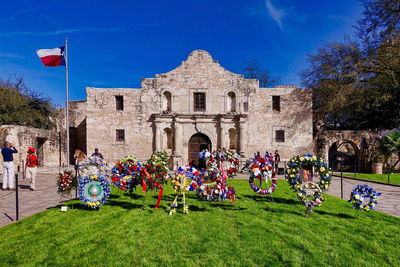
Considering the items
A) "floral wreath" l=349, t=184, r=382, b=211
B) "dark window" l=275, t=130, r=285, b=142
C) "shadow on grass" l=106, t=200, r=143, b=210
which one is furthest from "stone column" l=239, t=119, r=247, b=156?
"shadow on grass" l=106, t=200, r=143, b=210

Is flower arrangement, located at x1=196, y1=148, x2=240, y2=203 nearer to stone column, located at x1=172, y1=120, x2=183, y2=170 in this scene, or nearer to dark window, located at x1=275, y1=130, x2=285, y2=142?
stone column, located at x1=172, y1=120, x2=183, y2=170

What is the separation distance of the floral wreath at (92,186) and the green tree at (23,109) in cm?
1880

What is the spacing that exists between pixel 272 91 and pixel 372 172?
35.5 ft

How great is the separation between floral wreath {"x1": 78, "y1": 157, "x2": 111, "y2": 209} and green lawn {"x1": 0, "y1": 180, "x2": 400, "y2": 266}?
40 centimetres

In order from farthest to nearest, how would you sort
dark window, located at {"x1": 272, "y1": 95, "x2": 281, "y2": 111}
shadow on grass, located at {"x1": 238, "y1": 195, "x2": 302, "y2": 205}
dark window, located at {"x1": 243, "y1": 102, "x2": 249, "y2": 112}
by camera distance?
dark window, located at {"x1": 272, "y1": 95, "x2": 281, "y2": 111}, dark window, located at {"x1": 243, "y1": 102, "x2": 249, "y2": 112}, shadow on grass, located at {"x1": 238, "y1": 195, "x2": 302, "y2": 205}

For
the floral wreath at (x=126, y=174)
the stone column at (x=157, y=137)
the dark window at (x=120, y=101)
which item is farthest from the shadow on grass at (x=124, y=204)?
the dark window at (x=120, y=101)

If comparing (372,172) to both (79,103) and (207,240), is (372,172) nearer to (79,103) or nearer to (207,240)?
(207,240)

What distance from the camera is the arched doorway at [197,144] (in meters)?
16.8

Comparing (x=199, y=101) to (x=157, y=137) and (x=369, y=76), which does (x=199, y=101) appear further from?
(x=369, y=76)

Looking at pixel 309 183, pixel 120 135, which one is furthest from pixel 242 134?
pixel 120 135

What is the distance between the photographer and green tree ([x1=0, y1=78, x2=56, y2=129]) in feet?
60.3

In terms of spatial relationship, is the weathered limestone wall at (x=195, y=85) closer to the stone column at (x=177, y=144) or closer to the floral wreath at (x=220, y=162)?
the stone column at (x=177, y=144)

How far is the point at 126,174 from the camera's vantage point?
21.3ft

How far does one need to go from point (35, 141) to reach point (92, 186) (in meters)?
14.7
